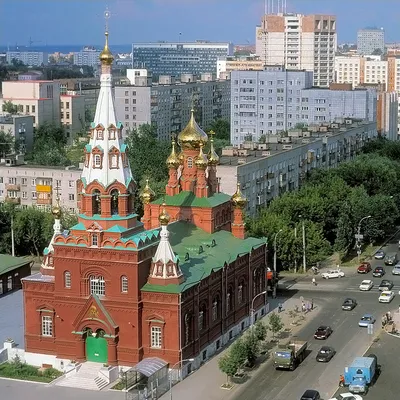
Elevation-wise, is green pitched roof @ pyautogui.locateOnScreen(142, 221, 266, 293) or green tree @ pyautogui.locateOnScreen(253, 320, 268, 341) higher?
green pitched roof @ pyautogui.locateOnScreen(142, 221, 266, 293)

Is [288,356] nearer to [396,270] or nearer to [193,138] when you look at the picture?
[193,138]

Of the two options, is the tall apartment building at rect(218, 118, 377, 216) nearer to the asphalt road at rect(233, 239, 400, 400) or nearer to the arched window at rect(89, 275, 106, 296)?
the asphalt road at rect(233, 239, 400, 400)

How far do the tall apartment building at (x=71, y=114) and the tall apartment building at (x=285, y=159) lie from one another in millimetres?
55685

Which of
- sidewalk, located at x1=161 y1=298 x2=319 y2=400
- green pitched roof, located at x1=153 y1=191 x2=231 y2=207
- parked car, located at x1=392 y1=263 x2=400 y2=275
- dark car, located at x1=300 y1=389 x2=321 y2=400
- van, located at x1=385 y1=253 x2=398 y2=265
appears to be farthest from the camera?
van, located at x1=385 y1=253 x2=398 y2=265

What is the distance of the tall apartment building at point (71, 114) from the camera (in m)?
159

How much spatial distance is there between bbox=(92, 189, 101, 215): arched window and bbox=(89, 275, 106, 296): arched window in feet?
11.5

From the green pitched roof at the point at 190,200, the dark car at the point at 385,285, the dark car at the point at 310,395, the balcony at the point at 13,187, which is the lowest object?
the dark car at the point at 310,395

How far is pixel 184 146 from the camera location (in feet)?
206

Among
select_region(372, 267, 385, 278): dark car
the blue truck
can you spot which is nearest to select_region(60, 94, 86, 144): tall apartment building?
select_region(372, 267, 385, 278): dark car

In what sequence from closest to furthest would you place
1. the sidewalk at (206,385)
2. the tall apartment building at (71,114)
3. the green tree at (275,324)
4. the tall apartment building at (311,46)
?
the sidewalk at (206,385)
the green tree at (275,324)
the tall apartment building at (71,114)
the tall apartment building at (311,46)

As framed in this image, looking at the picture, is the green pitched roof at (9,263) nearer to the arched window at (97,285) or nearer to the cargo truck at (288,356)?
the arched window at (97,285)

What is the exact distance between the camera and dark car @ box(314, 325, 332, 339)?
57.5 metres

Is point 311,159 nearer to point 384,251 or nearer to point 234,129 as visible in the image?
point 384,251

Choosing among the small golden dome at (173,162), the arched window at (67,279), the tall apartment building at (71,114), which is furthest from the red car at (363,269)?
the tall apartment building at (71,114)
